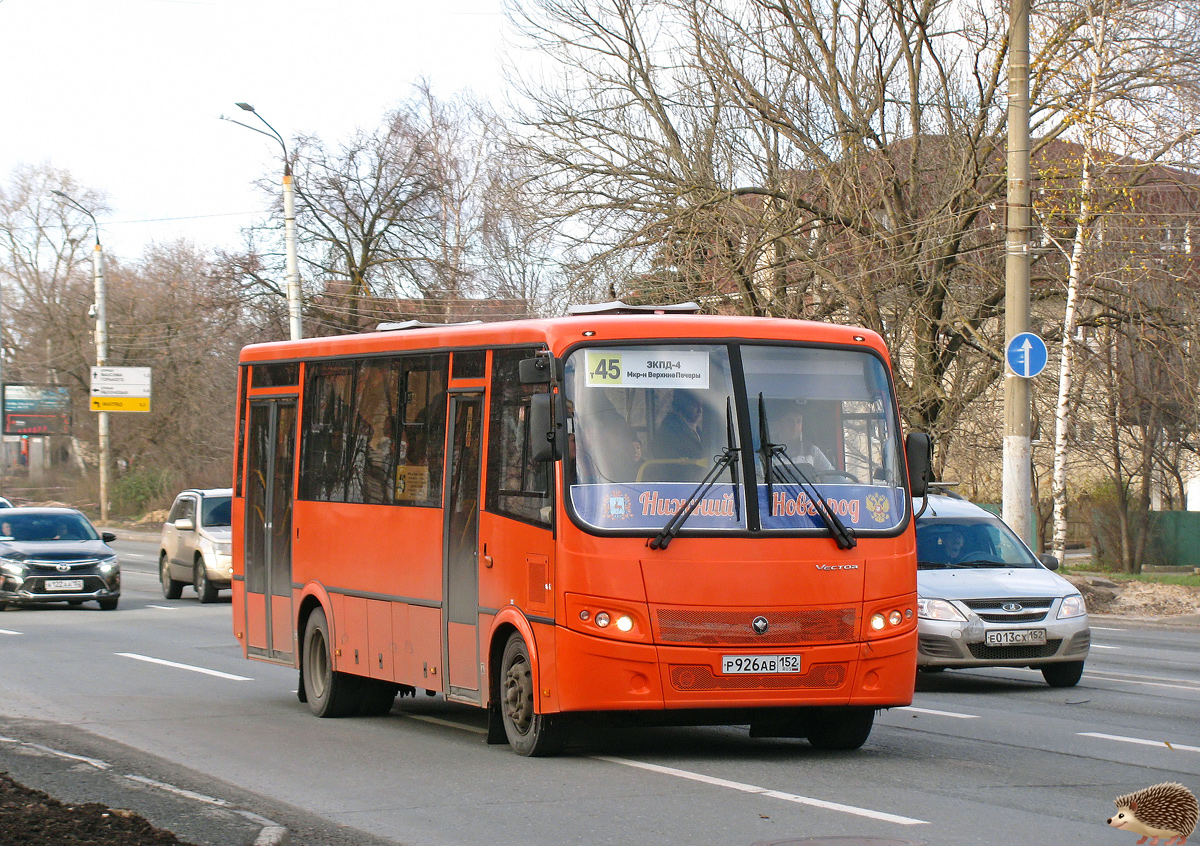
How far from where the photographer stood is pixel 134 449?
214 feet

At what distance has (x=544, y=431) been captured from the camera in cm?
877

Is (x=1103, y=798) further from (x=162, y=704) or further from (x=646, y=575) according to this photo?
(x=162, y=704)

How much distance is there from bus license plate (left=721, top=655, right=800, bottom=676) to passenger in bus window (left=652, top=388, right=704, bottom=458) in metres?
1.20

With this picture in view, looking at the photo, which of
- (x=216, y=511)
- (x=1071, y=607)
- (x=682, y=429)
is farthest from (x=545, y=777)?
(x=216, y=511)

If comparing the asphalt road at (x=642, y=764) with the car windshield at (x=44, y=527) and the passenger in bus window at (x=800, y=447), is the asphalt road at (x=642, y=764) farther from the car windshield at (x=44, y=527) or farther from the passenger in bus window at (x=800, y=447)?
the car windshield at (x=44, y=527)

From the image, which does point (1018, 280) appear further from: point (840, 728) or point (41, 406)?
point (41, 406)

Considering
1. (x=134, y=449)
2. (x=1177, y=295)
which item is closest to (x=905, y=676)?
(x=1177, y=295)

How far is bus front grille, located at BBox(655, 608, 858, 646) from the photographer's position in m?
8.62

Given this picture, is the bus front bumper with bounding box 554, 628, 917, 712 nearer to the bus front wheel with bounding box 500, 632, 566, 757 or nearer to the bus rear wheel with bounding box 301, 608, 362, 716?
the bus front wheel with bounding box 500, 632, 566, 757

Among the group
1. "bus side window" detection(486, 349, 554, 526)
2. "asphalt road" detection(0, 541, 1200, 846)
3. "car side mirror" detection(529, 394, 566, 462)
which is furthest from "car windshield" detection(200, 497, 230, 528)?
"car side mirror" detection(529, 394, 566, 462)

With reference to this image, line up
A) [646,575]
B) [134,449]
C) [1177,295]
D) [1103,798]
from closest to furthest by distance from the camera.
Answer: [1103,798] → [646,575] → [1177,295] → [134,449]

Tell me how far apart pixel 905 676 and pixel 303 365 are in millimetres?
5808

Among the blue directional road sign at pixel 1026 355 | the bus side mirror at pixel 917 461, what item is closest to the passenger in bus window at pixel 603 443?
the bus side mirror at pixel 917 461

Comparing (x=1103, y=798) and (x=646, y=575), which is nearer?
(x=1103, y=798)
